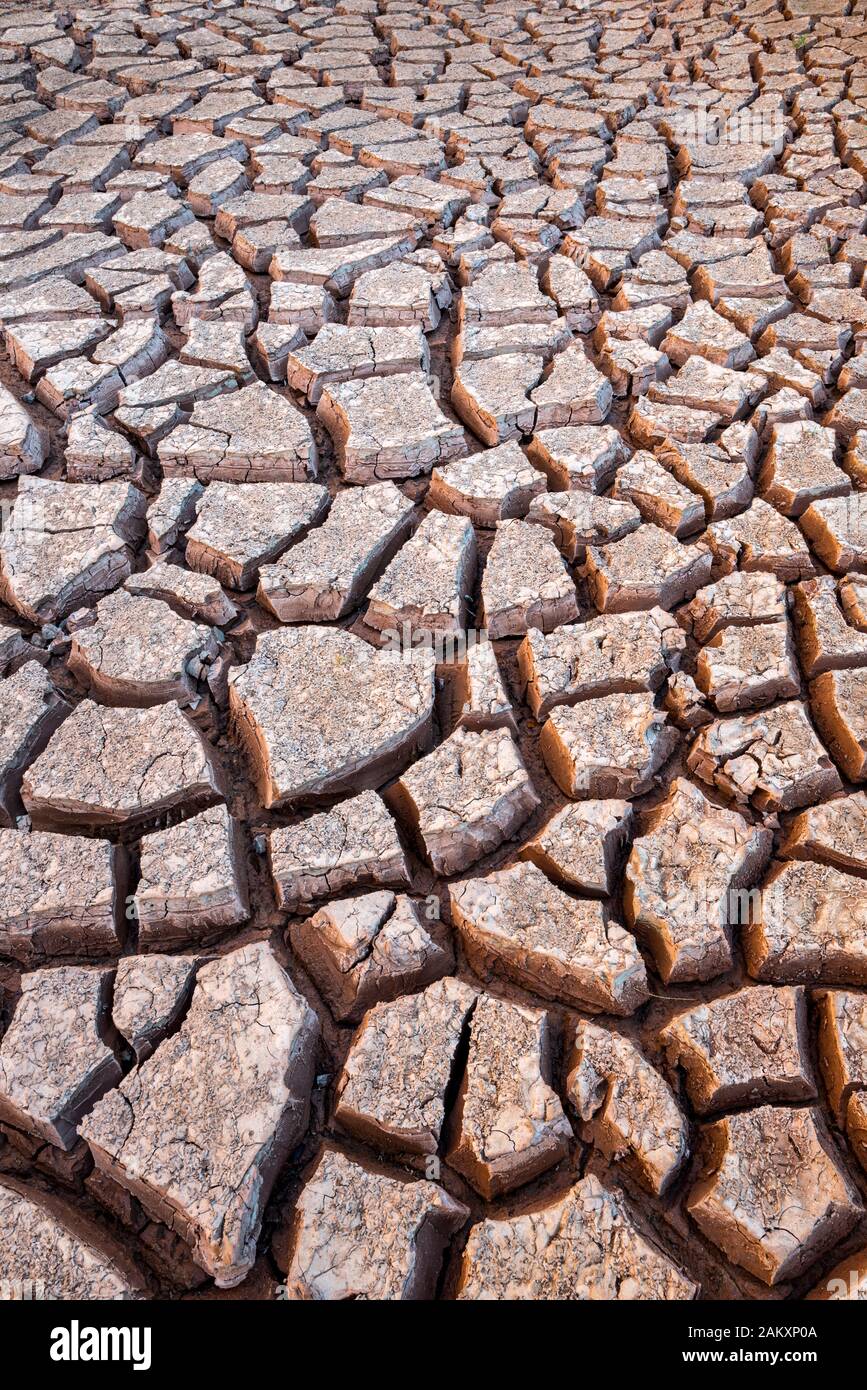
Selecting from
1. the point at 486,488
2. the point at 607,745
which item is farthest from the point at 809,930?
the point at 486,488

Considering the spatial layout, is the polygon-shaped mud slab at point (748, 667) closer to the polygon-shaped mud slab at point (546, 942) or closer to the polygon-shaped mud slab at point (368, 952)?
the polygon-shaped mud slab at point (546, 942)

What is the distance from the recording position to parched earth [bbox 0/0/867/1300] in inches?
51.6

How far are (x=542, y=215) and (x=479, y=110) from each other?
118 cm

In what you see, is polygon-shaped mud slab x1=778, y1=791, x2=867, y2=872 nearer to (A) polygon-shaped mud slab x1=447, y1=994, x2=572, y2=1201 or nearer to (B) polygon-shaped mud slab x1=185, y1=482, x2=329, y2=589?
(A) polygon-shaped mud slab x1=447, y1=994, x2=572, y2=1201

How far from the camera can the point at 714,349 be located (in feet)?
9.08

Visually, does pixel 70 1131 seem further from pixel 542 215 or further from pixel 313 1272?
pixel 542 215

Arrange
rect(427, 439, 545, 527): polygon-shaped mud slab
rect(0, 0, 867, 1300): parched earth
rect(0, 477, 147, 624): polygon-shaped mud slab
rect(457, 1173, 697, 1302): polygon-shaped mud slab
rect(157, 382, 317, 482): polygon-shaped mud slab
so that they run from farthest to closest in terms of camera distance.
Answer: rect(157, 382, 317, 482): polygon-shaped mud slab < rect(427, 439, 545, 527): polygon-shaped mud slab < rect(0, 477, 147, 624): polygon-shaped mud slab < rect(0, 0, 867, 1300): parched earth < rect(457, 1173, 697, 1302): polygon-shaped mud slab

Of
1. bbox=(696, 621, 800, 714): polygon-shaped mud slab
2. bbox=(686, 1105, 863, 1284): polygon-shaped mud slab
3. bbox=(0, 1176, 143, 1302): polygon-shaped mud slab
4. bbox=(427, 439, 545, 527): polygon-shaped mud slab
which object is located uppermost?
bbox=(427, 439, 545, 527): polygon-shaped mud slab

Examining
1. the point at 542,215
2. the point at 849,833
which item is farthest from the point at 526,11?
the point at 849,833

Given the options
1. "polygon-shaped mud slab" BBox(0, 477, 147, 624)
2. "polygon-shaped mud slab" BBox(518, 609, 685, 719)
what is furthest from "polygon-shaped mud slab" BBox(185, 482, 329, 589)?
"polygon-shaped mud slab" BBox(518, 609, 685, 719)

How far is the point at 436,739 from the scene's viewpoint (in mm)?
1868

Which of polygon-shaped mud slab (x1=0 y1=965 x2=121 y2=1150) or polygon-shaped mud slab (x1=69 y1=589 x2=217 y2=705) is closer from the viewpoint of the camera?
polygon-shaped mud slab (x1=0 y1=965 x2=121 y2=1150)

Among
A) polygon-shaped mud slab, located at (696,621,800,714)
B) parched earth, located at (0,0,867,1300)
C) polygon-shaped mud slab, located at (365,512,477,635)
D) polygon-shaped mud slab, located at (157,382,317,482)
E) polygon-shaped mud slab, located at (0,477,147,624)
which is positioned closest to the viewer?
parched earth, located at (0,0,867,1300)

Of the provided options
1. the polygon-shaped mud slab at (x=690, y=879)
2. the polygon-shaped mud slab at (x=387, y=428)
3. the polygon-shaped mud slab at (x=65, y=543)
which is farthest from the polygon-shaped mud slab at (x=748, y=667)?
the polygon-shaped mud slab at (x=65, y=543)
